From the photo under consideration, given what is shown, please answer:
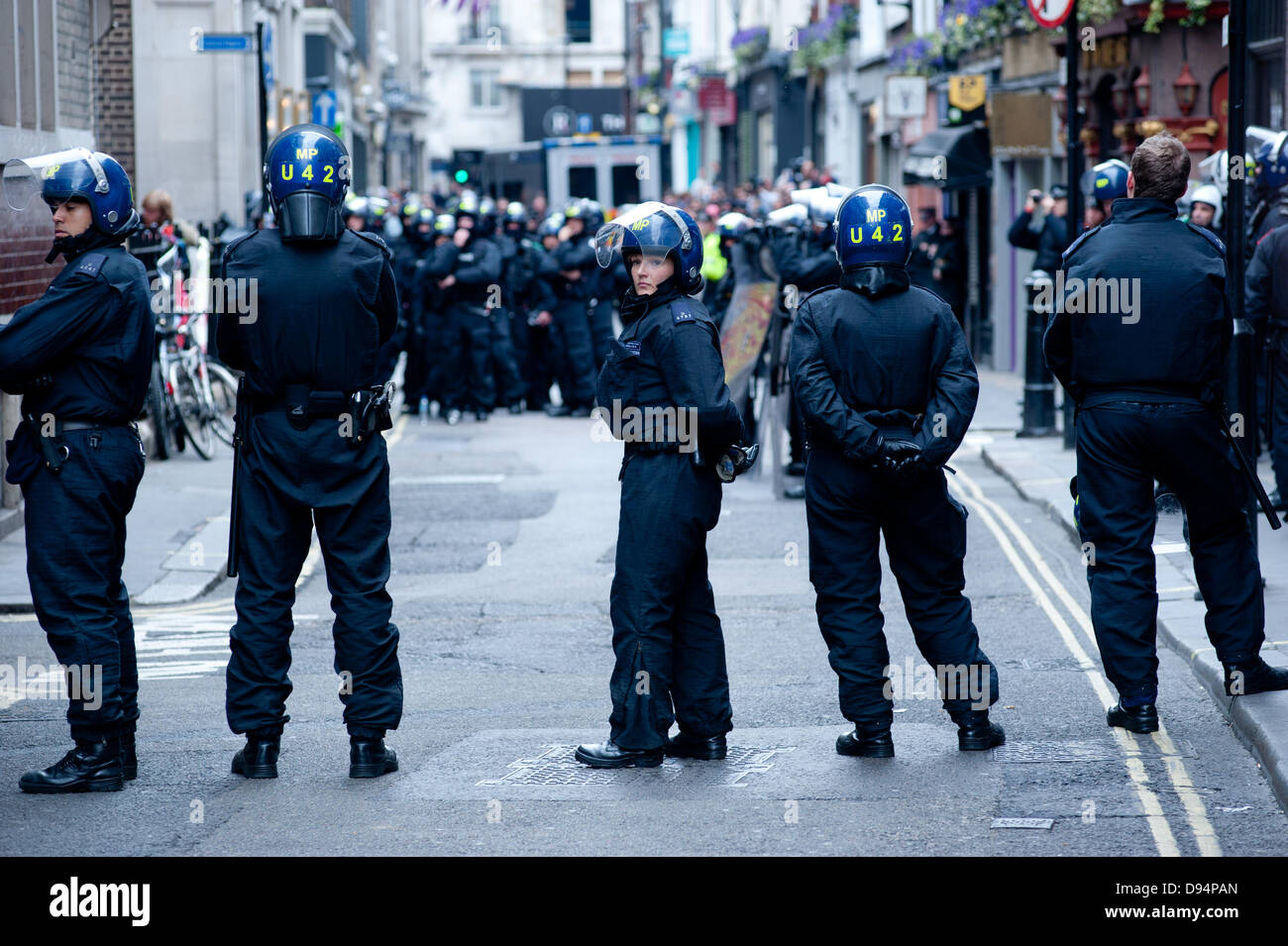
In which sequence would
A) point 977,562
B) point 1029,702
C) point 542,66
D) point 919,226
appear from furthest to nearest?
1. point 542,66
2. point 919,226
3. point 977,562
4. point 1029,702

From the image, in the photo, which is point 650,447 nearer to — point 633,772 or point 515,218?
point 633,772

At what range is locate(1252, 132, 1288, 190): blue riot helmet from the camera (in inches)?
479

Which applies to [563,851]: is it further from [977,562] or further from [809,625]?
[977,562]

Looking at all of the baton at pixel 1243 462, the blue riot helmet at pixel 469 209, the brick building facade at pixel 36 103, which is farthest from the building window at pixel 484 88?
the baton at pixel 1243 462

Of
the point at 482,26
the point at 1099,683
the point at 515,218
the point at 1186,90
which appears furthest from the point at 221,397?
the point at 482,26

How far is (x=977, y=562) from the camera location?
1127cm

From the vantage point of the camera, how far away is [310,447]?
21.2ft

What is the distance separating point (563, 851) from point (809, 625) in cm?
403

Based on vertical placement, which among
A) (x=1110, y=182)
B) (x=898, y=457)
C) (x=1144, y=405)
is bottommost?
(x=898, y=457)

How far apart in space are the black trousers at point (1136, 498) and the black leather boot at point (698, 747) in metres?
1.39

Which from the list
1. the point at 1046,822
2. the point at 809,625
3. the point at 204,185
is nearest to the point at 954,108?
the point at 204,185

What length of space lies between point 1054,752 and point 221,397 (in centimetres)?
1271

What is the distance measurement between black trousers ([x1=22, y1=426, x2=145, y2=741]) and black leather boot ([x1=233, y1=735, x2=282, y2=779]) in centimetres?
41

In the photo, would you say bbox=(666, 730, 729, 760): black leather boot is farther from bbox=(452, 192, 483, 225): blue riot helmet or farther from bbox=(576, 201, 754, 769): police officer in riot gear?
bbox=(452, 192, 483, 225): blue riot helmet
